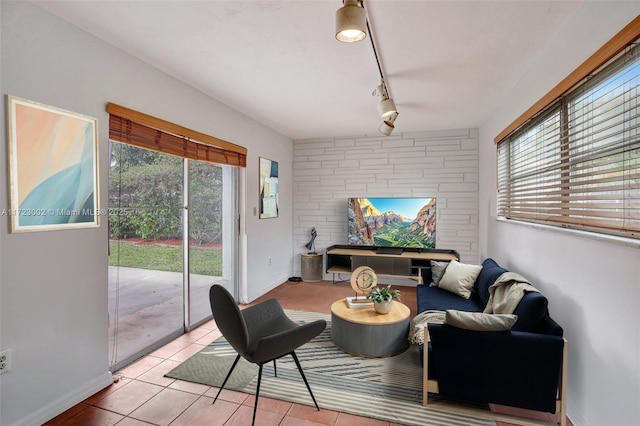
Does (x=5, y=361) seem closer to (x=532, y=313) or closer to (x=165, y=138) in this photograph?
(x=165, y=138)

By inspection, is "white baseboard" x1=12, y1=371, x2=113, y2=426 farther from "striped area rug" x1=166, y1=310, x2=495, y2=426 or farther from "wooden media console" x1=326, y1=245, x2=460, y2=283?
"wooden media console" x1=326, y1=245, x2=460, y2=283

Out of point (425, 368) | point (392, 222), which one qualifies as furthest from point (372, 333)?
point (392, 222)

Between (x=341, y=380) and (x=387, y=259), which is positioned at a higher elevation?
(x=387, y=259)

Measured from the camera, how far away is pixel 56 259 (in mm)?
1943

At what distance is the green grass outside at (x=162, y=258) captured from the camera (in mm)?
2511

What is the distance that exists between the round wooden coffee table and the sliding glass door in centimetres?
164

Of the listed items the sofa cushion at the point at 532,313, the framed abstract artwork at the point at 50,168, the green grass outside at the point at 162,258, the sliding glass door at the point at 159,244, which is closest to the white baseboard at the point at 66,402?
the sliding glass door at the point at 159,244

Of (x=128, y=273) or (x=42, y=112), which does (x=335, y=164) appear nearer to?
(x=128, y=273)

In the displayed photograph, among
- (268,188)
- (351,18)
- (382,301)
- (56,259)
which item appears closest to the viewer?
(351,18)

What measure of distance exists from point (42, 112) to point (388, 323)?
276cm

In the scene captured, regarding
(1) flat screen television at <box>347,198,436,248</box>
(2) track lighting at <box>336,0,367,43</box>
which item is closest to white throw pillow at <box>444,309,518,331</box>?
(2) track lighting at <box>336,0,367,43</box>

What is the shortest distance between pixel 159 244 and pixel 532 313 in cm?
298

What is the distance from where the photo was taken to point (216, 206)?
3732mm

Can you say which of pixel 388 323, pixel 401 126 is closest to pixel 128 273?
pixel 388 323
